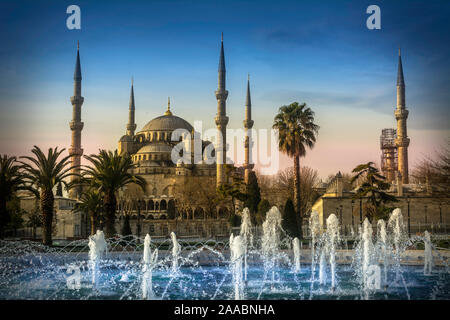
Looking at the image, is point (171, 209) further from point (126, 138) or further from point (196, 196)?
point (126, 138)

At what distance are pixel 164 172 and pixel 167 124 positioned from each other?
1281 centimetres

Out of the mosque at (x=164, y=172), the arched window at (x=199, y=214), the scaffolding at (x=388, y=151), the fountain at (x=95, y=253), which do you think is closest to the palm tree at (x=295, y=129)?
the mosque at (x=164, y=172)

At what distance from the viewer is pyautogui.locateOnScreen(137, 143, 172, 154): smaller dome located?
65200mm

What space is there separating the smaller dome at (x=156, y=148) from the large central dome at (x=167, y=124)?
462 cm

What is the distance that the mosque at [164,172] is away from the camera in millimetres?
42656

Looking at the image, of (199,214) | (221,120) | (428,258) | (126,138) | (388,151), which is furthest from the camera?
(126,138)

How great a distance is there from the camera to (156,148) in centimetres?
6544

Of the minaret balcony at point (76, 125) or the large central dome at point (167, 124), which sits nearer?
the minaret balcony at point (76, 125)

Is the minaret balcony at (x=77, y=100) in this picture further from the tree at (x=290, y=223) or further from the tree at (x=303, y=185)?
the tree at (x=290, y=223)

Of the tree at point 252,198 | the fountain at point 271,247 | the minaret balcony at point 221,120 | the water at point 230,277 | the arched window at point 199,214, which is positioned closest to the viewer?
the water at point 230,277

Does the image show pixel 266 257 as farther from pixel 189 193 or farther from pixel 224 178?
pixel 189 193

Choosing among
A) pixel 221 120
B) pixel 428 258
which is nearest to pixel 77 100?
pixel 221 120

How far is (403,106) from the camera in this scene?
44781mm

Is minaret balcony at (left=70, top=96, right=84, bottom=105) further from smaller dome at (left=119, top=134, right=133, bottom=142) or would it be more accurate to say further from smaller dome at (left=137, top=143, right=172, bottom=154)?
smaller dome at (left=119, top=134, right=133, bottom=142)
